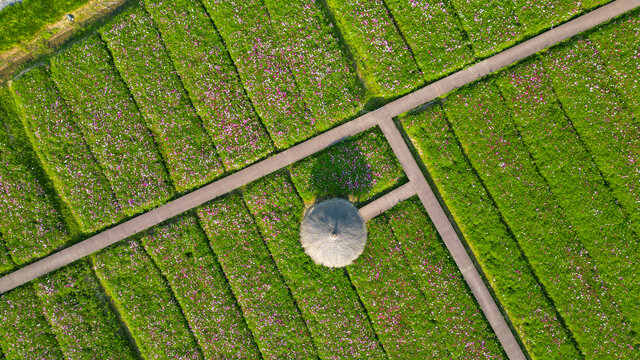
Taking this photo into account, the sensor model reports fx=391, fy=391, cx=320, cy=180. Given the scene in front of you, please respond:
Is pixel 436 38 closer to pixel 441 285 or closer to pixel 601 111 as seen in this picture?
pixel 601 111

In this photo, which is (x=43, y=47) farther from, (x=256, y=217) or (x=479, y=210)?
(x=479, y=210)

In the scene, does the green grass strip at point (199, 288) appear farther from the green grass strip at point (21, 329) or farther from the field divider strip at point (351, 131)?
the green grass strip at point (21, 329)

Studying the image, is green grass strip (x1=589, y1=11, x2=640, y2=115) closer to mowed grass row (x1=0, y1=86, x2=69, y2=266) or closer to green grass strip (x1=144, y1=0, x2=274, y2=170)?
green grass strip (x1=144, y1=0, x2=274, y2=170)

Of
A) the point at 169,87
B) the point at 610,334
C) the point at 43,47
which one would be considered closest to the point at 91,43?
the point at 43,47

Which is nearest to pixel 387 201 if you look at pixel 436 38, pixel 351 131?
pixel 351 131

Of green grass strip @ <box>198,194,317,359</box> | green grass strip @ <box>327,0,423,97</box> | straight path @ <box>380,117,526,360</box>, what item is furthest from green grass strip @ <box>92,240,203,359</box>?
green grass strip @ <box>327,0,423,97</box>

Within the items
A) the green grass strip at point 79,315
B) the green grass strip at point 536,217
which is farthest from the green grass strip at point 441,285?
the green grass strip at point 79,315
